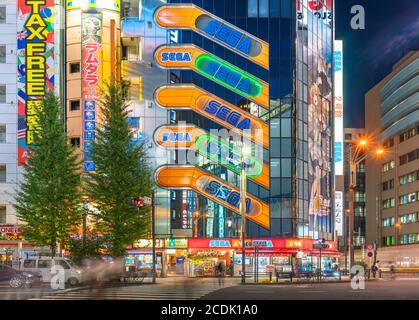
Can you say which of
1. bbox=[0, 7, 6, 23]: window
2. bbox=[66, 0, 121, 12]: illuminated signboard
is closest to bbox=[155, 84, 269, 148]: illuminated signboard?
bbox=[66, 0, 121, 12]: illuminated signboard

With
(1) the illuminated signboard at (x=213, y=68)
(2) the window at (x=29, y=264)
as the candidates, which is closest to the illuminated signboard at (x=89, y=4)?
(1) the illuminated signboard at (x=213, y=68)

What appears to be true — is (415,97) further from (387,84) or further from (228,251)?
(228,251)

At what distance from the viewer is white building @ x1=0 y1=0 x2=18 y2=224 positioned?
67.9m

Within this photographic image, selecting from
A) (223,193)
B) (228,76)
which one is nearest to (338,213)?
(223,193)

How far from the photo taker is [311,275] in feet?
198

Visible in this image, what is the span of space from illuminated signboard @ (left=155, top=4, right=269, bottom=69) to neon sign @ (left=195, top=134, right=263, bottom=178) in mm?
9280

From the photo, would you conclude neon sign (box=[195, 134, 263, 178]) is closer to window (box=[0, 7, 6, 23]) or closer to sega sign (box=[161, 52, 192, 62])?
sega sign (box=[161, 52, 192, 62])

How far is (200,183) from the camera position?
73.0 meters

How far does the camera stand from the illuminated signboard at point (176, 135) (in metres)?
72.9

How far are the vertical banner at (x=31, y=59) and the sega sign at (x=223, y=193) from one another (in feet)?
61.0

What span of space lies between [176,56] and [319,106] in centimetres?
1888

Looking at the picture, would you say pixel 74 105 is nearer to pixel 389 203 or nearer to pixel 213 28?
pixel 213 28

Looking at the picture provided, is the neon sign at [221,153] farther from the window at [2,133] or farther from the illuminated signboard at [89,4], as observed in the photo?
the window at [2,133]

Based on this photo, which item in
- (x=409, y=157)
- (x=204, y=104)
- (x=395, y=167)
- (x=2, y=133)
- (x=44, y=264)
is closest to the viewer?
(x=44, y=264)
